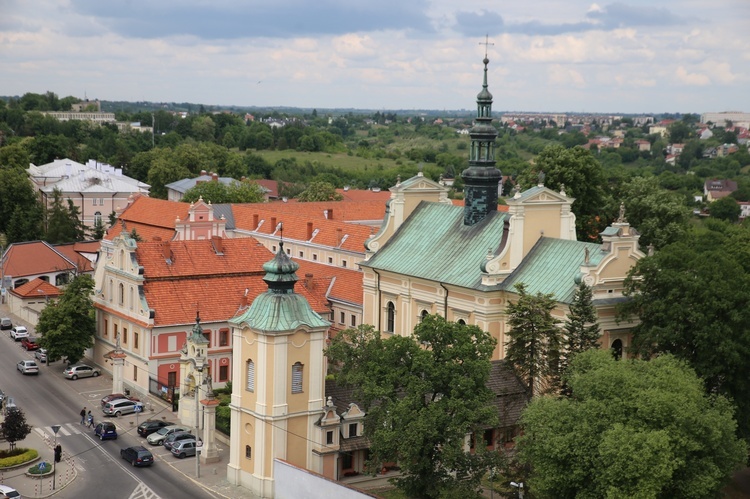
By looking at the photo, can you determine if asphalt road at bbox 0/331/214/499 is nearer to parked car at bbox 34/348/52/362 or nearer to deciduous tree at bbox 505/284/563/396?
parked car at bbox 34/348/52/362

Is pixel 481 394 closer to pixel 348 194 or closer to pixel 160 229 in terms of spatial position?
pixel 160 229

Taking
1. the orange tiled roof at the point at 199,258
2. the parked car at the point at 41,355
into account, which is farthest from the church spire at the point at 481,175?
the parked car at the point at 41,355

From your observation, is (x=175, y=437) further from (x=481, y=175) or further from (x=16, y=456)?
(x=481, y=175)

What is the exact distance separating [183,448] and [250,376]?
23.8 feet

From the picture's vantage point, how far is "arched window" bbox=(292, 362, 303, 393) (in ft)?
146

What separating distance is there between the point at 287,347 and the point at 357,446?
5.92 meters

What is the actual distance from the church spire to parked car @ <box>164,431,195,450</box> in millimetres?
19842

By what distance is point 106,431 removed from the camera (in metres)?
51.8

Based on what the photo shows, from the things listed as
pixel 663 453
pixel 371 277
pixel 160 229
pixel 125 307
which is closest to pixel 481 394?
pixel 663 453

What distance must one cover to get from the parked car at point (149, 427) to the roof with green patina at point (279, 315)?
1095cm

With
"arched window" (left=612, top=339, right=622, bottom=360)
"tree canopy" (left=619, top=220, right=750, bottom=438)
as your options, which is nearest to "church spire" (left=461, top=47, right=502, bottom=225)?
"arched window" (left=612, top=339, right=622, bottom=360)

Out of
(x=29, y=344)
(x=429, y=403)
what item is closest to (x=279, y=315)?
(x=429, y=403)

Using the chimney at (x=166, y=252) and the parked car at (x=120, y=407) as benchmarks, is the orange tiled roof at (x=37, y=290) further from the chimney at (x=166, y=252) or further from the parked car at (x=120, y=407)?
the parked car at (x=120, y=407)

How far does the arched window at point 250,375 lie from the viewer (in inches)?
1754
